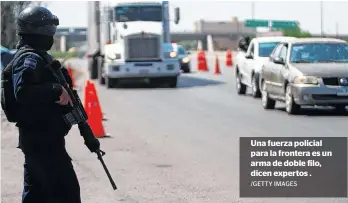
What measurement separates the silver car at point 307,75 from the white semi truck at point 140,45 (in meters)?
10.5

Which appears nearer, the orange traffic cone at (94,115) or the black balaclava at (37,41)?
the black balaclava at (37,41)

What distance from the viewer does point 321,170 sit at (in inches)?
407

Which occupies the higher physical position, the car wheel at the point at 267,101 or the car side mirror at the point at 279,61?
the car side mirror at the point at 279,61

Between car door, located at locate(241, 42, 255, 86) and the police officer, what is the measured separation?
17994 millimetres

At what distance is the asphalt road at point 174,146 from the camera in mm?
9617

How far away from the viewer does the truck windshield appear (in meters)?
31.0

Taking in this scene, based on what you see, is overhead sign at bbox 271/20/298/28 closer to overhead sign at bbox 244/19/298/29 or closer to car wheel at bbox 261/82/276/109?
overhead sign at bbox 244/19/298/29

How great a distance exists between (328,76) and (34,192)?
486 inches

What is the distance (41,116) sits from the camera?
573cm

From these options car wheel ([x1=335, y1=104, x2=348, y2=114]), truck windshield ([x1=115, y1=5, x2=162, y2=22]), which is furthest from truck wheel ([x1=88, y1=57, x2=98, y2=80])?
car wheel ([x1=335, y1=104, x2=348, y2=114])

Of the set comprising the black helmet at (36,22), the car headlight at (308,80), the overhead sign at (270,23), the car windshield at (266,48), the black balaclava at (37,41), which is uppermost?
the black helmet at (36,22)

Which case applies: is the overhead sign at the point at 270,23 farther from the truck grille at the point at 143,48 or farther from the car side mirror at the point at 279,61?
the car side mirror at the point at 279,61

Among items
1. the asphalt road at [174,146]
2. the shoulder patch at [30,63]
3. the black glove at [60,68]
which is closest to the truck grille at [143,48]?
the asphalt road at [174,146]

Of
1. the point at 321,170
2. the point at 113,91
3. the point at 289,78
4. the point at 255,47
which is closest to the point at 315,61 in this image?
the point at 289,78
